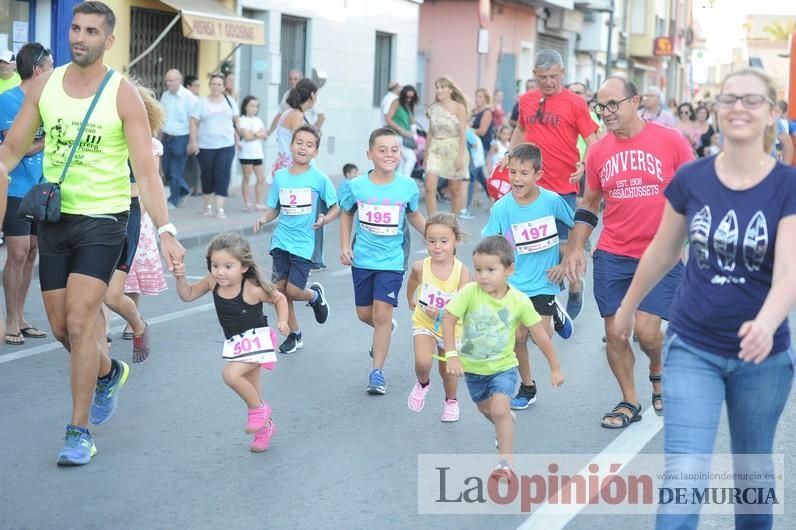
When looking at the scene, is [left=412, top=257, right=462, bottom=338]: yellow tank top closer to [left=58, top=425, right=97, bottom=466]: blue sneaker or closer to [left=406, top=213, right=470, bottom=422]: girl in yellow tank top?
[left=406, top=213, right=470, bottom=422]: girl in yellow tank top

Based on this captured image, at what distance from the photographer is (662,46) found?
177 feet

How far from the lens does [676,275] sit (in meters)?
7.20

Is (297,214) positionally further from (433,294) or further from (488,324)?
(488,324)

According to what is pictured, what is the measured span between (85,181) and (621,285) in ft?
9.41

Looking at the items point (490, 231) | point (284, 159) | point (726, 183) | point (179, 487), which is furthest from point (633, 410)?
point (284, 159)

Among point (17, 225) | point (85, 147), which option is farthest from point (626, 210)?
point (17, 225)

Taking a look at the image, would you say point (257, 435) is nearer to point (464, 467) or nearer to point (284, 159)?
point (464, 467)

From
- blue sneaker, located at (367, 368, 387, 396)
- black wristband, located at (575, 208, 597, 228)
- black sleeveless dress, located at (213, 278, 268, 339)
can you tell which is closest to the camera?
black sleeveless dress, located at (213, 278, 268, 339)

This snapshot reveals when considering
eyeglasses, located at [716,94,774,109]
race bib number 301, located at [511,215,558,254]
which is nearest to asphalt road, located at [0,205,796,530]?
race bib number 301, located at [511,215,558,254]

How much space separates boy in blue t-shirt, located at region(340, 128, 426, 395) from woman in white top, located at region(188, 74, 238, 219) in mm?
9419

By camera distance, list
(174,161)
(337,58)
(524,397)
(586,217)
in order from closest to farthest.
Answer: (586,217), (524,397), (174,161), (337,58)

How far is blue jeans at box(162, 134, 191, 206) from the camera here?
58.9 feet

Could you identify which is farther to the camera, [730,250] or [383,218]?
[383,218]

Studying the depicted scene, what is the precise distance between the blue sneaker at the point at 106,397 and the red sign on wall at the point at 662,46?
49.6m
